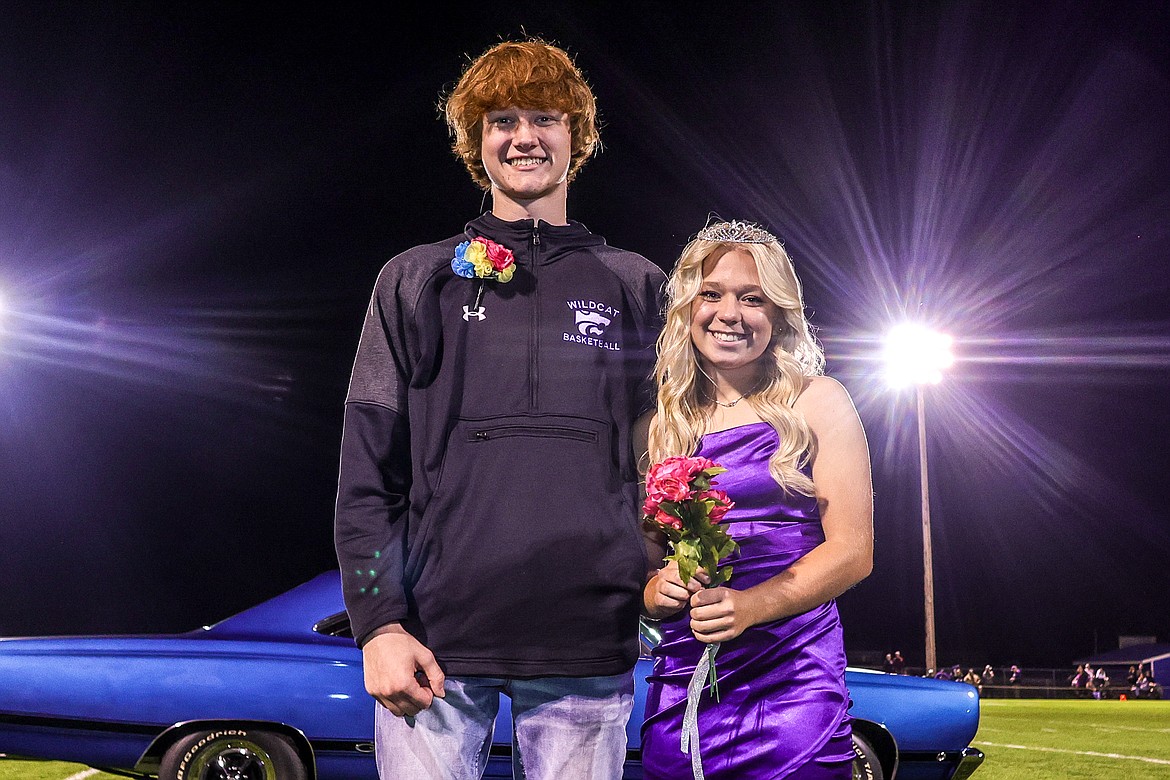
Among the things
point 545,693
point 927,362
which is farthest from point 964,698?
point 927,362

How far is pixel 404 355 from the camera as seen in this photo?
2.43 metres

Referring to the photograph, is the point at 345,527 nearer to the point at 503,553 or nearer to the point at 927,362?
the point at 503,553

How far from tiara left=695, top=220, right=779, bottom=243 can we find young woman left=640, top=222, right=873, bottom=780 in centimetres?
1

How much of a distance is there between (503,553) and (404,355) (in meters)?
0.52

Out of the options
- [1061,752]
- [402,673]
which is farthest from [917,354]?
[402,673]

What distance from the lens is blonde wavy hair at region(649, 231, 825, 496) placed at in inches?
110

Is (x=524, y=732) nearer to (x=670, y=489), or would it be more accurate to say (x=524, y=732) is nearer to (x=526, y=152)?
(x=670, y=489)

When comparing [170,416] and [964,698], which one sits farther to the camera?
[170,416]

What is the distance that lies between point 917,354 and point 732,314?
79.9 feet

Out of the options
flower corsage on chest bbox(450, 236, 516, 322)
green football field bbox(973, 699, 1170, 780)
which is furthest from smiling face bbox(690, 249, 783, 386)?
green football field bbox(973, 699, 1170, 780)

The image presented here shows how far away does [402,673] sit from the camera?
7.07ft

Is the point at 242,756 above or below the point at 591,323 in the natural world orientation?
below

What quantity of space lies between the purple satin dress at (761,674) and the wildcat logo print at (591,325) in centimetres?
56

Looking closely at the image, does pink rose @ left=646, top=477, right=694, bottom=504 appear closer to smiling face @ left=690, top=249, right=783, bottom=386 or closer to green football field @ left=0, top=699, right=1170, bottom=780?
smiling face @ left=690, top=249, right=783, bottom=386
